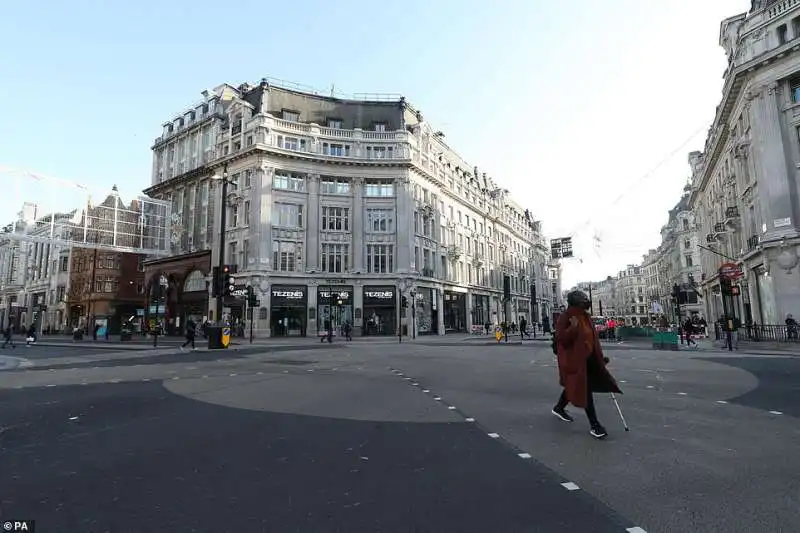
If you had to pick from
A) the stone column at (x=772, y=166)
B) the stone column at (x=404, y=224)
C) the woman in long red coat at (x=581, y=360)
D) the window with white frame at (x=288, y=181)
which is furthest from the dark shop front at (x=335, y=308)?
the woman in long red coat at (x=581, y=360)

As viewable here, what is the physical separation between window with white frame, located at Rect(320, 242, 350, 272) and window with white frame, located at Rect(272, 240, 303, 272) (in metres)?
2.24

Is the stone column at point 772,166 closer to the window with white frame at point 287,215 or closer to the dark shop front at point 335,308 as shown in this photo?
the dark shop front at point 335,308

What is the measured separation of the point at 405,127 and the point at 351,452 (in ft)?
152

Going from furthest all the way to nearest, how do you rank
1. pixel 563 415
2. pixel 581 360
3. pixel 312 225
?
1. pixel 312 225
2. pixel 563 415
3. pixel 581 360

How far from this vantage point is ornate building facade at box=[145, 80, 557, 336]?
1690 inches

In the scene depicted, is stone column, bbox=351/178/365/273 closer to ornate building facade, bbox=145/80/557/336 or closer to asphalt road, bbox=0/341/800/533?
ornate building facade, bbox=145/80/557/336

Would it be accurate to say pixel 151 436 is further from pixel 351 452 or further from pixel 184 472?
pixel 351 452

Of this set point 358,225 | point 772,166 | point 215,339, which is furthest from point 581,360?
point 358,225

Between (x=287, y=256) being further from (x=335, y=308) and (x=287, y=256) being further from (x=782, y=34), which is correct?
(x=782, y=34)

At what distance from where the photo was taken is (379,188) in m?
46.8

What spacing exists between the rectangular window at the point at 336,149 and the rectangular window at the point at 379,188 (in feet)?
12.2

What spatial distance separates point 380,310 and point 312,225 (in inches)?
425

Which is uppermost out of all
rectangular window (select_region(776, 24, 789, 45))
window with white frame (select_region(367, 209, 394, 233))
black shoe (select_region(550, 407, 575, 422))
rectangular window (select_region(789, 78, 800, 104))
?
rectangular window (select_region(776, 24, 789, 45))

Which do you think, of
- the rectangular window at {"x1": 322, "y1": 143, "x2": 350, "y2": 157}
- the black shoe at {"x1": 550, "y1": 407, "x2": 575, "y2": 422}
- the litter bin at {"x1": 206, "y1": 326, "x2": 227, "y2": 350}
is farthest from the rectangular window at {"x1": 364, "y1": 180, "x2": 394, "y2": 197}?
Answer: the black shoe at {"x1": 550, "y1": 407, "x2": 575, "y2": 422}
